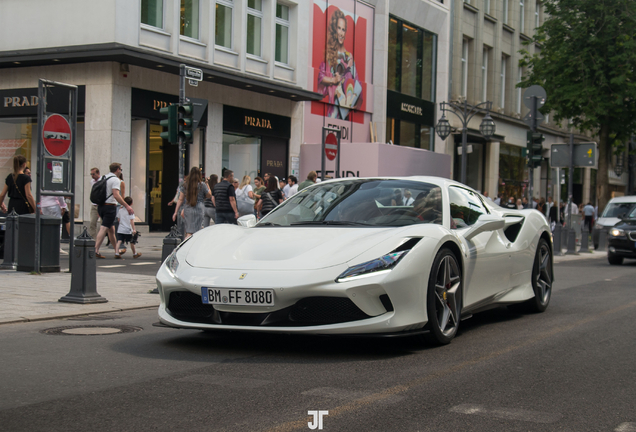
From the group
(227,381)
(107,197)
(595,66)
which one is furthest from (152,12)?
(227,381)

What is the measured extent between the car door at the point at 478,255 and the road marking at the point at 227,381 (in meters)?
2.37

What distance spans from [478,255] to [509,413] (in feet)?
9.10

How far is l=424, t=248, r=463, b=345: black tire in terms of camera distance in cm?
579

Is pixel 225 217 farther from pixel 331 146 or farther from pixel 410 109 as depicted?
pixel 410 109

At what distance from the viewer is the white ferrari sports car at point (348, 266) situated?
5.38m

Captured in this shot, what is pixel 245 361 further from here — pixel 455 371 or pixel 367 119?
pixel 367 119

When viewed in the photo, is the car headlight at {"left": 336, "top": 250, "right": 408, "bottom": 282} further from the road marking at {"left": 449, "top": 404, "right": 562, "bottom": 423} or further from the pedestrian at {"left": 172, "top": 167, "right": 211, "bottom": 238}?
the pedestrian at {"left": 172, "top": 167, "right": 211, "bottom": 238}

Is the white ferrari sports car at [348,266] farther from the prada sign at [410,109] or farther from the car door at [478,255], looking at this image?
the prada sign at [410,109]

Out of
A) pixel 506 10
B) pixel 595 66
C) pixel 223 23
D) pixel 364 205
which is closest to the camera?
pixel 364 205

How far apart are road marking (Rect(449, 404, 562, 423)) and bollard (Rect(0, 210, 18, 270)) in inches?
390

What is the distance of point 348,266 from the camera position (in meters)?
5.42

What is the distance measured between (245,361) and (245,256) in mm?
794

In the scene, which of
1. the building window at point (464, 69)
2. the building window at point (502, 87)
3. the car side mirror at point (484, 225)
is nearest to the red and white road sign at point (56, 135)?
the car side mirror at point (484, 225)

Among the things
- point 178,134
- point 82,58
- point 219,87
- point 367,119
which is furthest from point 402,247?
point 367,119
